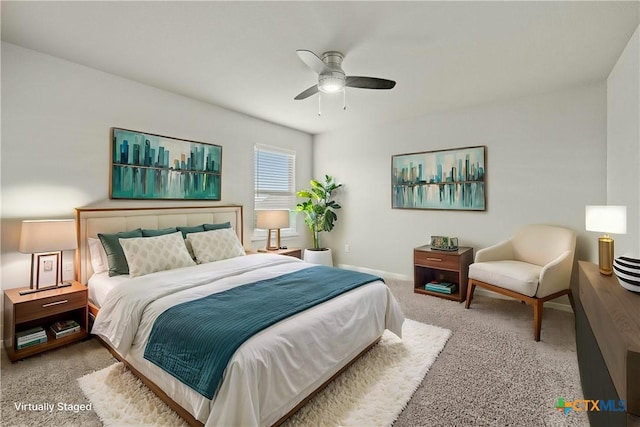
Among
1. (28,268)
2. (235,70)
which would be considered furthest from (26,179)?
(235,70)

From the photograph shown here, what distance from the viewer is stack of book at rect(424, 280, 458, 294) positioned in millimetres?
3715

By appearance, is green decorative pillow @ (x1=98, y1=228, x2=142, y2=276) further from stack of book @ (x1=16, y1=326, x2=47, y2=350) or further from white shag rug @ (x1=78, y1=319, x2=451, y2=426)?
white shag rug @ (x1=78, y1=319, x2=451, y2=426)

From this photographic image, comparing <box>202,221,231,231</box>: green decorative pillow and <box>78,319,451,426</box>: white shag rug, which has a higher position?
<box>202,221,231,231</box>: green decorative pillow

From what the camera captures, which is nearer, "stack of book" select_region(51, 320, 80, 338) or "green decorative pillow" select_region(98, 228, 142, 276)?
"stack of book" select_region(51, 320, 80, 338)

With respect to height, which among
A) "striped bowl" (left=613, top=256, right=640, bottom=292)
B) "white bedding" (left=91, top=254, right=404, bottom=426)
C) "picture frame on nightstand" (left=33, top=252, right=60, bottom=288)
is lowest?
"white bedding" (left=91, top=254, right=404, bottom=426)

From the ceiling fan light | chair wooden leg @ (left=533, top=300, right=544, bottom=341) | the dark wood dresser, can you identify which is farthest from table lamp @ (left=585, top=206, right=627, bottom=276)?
the ceiling fan light

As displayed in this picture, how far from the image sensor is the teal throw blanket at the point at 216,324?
1.42 metres

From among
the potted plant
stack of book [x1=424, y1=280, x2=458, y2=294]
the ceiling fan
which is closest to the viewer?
the ceiling fan

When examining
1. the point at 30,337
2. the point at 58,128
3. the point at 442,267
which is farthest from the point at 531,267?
the point at 58,128

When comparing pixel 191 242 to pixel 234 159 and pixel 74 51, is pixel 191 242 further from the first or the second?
pixel 74 51

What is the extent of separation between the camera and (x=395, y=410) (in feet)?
5.69

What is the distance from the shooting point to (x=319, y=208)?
16.1 feet

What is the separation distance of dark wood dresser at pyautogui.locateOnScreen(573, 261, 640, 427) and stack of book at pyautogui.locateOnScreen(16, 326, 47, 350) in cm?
349

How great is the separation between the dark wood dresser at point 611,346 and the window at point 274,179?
12.5ft
